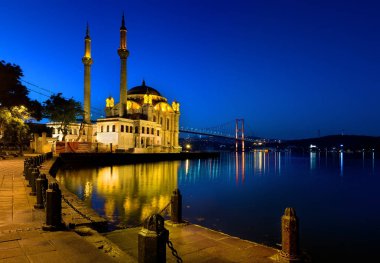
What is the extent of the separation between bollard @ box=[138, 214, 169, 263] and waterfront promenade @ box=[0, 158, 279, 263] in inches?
57.0

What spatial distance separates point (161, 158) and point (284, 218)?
59452 mm

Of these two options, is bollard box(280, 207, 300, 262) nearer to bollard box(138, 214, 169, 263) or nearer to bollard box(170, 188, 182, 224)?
bollard box(138, 214, 169, 263)

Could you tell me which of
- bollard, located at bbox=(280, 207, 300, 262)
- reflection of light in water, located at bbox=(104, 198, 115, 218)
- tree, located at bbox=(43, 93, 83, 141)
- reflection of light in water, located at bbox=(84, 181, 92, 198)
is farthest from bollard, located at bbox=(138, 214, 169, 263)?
tree, located at bbox=(43, 93, 83, 141)

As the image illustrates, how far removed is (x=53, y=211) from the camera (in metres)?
7.38

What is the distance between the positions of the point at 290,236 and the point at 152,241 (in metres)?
3.36

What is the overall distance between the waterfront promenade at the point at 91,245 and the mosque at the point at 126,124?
51812 millimetres

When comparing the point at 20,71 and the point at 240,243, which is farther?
the point at 20,71

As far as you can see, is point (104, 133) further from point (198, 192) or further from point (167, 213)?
point (167, 213)

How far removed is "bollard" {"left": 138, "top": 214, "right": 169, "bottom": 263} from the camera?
14.7 feet

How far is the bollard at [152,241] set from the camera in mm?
4473

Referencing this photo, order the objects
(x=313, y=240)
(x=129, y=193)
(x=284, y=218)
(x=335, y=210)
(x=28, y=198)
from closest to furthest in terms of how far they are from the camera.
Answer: (x=284, y=218) → (x=28, y=198) → (x=313, y=240) → (x=335, y=210) → (x=129, y=193)

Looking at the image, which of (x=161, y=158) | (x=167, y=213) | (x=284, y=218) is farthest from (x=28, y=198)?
(x=161, y=158)

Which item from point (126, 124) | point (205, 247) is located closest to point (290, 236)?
point (205, 247)

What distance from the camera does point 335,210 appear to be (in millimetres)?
19422
